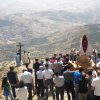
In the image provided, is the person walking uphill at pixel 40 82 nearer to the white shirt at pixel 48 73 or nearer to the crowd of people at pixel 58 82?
the crowd of people at pixel 58 82

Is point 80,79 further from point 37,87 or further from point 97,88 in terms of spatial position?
point 37,87

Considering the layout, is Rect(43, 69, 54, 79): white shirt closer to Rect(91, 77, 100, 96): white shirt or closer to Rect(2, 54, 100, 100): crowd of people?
Rect(2, 54, 100, 100): crowd of people

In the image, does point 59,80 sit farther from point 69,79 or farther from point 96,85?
point 96,85

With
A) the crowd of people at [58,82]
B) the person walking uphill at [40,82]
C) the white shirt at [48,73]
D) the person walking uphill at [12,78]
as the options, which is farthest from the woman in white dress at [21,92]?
the person walking uphill at [40,82]

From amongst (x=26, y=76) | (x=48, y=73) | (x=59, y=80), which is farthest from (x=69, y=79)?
(x=26, y=76)

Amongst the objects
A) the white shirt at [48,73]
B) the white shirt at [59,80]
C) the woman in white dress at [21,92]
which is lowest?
the woman in white dress at [21,92]

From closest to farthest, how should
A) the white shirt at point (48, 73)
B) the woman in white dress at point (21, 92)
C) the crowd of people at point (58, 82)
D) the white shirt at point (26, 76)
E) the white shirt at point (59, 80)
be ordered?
the crowd of people at point (58, 82) → the woman in white dress at point (21, 92) → the white shirt at point (59, 80) → the white shirt at point (26, 76) → the white shirt at point (48, 73)

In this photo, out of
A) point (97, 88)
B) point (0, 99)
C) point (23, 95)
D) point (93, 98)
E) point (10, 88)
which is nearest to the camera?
point (97, 88)

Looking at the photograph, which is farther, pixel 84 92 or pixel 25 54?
pixel 25 54

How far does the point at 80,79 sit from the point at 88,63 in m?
4.64

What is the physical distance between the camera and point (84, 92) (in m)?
16.4

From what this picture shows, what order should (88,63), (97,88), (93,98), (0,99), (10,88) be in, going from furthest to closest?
(0,99), (88,63), (10,88), (93,98), (97,88)

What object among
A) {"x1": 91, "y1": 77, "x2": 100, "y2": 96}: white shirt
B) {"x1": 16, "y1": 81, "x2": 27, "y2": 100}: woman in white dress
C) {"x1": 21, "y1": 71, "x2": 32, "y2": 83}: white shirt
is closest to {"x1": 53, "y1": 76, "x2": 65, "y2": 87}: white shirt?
{"x1": 21, "y1": 71, "x2": 32, "y2": 83}: white shirt

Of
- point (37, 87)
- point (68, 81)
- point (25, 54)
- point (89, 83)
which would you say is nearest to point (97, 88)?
point (89, 83)
